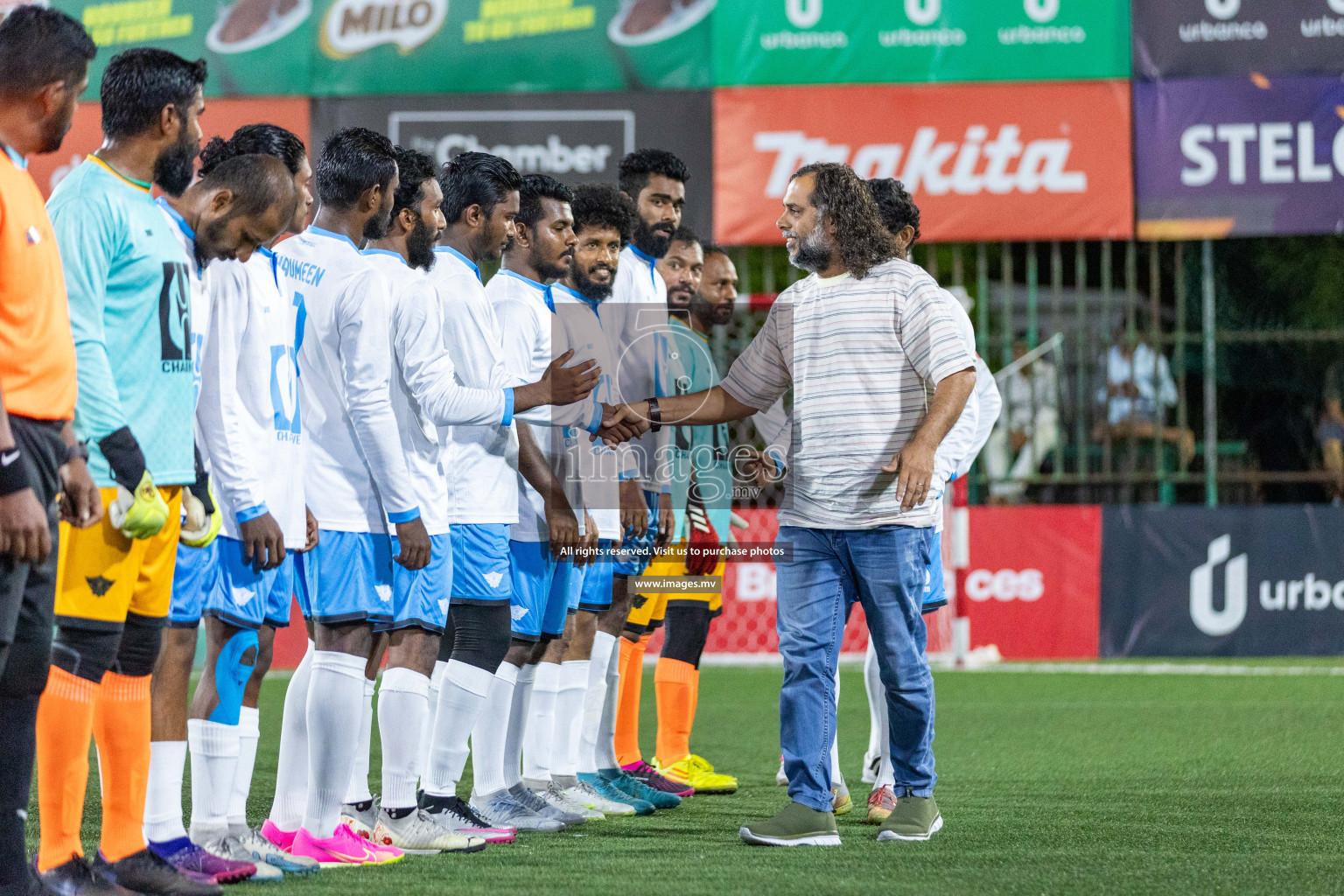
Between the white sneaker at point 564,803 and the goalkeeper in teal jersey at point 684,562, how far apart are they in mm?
711

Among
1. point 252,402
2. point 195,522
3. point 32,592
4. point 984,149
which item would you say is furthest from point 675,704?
point 984,149

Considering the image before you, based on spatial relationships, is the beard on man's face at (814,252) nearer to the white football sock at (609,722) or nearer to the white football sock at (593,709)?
the white football sock at (593,709)

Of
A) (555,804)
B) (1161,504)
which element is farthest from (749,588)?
(555,804)

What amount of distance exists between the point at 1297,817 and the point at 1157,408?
738 cm

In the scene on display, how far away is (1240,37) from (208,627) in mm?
10418

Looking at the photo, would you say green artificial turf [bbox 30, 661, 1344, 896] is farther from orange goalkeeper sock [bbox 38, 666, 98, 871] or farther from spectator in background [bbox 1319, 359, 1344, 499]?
spectator in background [bbox 1319, 359, 1344, 499]

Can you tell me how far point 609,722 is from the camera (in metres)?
6.18

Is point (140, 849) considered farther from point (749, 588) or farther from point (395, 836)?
point (749, 588)

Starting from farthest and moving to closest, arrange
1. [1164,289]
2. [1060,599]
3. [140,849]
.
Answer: [1164,289]
[1060,599]
[140,849]

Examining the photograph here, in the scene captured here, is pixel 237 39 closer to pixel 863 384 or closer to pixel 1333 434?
pixel 863 384

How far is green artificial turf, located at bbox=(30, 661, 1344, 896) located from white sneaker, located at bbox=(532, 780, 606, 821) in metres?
0.10

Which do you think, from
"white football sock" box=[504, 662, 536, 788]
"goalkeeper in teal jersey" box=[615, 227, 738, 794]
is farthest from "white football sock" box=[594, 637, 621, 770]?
"white football sock" box=[504, 662, 536, 788]

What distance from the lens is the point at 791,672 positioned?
4855 mm

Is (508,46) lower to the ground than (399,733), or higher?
higher
